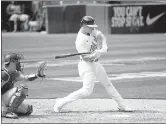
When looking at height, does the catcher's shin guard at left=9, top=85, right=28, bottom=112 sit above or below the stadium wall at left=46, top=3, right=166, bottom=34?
above

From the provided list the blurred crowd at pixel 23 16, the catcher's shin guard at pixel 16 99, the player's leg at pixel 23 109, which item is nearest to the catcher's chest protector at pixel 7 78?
the catcher's shin guard at pixel 16 99

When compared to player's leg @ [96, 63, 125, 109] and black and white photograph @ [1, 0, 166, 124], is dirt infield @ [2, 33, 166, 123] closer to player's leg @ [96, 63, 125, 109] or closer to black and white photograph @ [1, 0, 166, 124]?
black and white photograph @ [1, 0, 166, 124]

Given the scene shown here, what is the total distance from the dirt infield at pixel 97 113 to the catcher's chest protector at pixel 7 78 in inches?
19.7

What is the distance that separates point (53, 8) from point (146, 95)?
19199 millimetres

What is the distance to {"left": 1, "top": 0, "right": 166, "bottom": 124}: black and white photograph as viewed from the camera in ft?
28.8

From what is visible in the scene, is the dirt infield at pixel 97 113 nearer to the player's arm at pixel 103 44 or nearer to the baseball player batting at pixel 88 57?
the baseball player batting at pixel 88 57

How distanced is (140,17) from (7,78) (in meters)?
20.1

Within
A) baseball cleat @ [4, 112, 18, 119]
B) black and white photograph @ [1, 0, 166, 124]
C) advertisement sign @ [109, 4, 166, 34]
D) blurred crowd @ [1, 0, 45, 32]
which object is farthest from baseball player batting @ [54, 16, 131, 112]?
blurred crowd @ [1, 0, 45, 32]

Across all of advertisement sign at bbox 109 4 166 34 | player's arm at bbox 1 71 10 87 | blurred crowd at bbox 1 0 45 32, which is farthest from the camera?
blurred crowd at bbox 1 0 45 32

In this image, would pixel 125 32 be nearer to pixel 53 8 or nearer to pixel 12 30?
pixel 53 8

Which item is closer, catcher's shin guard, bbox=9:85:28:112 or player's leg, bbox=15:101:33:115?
catcher's shin guard, bbox=9:85:28:112

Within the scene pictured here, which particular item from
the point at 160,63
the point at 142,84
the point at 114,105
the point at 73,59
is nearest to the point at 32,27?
the point at 73,59

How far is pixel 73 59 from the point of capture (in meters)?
18.6

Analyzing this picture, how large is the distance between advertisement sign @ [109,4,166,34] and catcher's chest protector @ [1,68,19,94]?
64.6ft
